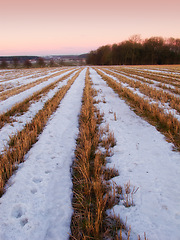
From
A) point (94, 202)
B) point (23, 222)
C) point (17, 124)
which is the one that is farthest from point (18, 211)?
point (17, 124)

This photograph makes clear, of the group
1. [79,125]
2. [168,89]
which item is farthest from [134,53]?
[79,125]

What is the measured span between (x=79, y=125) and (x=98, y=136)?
122 centimetres

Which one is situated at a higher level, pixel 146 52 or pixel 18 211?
pixel 146 52

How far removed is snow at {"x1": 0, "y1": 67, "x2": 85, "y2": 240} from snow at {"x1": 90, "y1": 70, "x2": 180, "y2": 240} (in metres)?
0.79

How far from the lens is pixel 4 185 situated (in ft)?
7.93

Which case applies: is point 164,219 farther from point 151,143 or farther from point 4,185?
point 4,185

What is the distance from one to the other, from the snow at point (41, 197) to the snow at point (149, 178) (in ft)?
2.61

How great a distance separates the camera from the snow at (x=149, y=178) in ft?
5.70

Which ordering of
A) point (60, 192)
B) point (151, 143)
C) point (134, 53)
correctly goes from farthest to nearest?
1. point (134, 53)
2. point (151, 143)
3. point (60, 192)

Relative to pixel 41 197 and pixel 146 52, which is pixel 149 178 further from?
pixel 146 52

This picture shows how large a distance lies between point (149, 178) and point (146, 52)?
72.3 metres

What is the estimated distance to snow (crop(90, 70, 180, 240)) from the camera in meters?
1.74

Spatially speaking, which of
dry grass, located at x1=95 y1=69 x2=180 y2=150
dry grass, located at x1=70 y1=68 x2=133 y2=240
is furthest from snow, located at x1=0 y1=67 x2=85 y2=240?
dry grass, located at x1=95 y1=69 x2=180 y2=150

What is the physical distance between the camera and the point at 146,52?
6341cm
